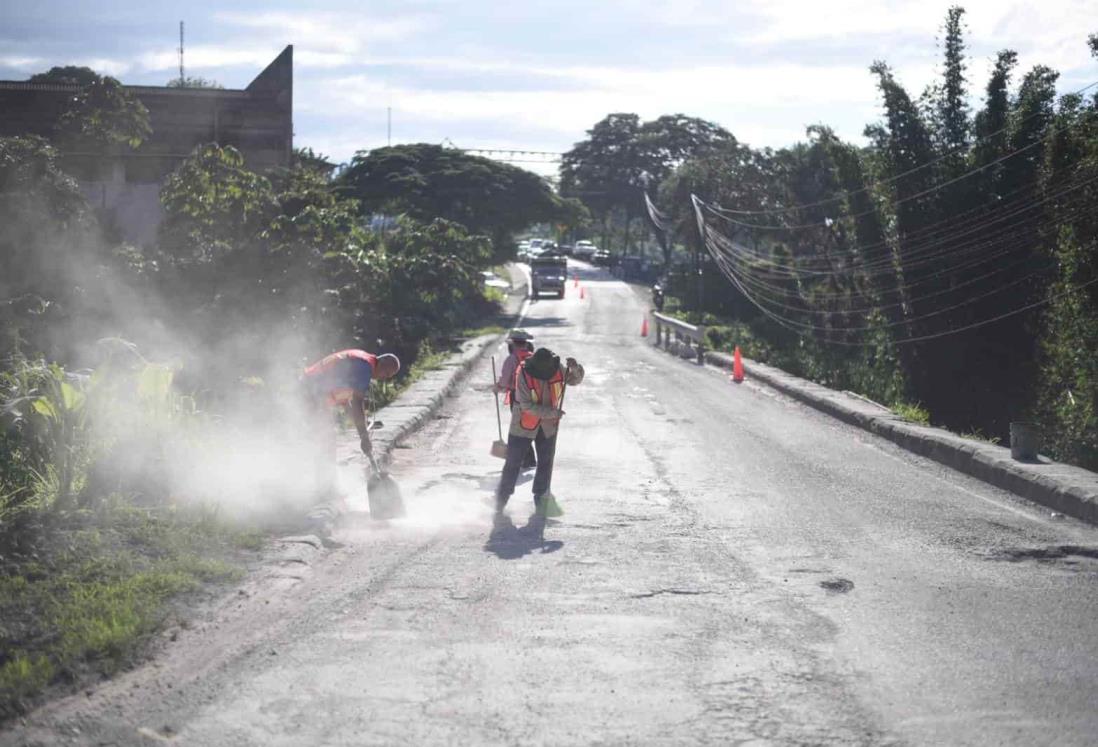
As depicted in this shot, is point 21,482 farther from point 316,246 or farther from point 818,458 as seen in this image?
point 316,246

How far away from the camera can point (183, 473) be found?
32.7 ft

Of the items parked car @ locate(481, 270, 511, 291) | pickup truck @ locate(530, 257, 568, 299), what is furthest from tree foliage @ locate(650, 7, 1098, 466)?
parked car @ locate(481, 270, 511, 291)

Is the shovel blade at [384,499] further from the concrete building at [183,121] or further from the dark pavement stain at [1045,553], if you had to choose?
the concrete building at [183,121]

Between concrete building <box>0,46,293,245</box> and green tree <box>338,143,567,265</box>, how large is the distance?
43.4ft

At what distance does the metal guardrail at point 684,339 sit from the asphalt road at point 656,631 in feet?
69.4

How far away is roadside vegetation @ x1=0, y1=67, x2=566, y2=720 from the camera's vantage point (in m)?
7.08

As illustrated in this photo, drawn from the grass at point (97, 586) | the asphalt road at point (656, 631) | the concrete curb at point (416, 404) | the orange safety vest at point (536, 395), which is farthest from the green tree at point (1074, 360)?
the grass at point (97, 586)

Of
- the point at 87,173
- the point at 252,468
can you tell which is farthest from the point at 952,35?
the point at 252,468

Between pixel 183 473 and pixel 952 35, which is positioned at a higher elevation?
pixel 952 35


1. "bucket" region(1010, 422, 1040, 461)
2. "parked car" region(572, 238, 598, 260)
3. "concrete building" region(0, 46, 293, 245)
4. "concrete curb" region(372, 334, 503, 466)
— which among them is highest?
"concrete building" region(0, 46, 293, 245)

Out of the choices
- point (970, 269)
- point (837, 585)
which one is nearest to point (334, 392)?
point (837, 585)

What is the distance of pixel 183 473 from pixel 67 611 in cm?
343

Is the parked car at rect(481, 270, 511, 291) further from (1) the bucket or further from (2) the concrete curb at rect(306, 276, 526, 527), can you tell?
(1) the bucket

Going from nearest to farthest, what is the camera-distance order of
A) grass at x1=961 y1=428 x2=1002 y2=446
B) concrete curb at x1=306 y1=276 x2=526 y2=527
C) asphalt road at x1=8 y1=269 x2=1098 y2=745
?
1. asphalt road at x1=8 y1=269 x2=1098 y2=745
2. concrete curb at x1=306 y1=276 x2=526 y2=527
3. grass at x1=961 y1=428 x2=1002 y2=446
